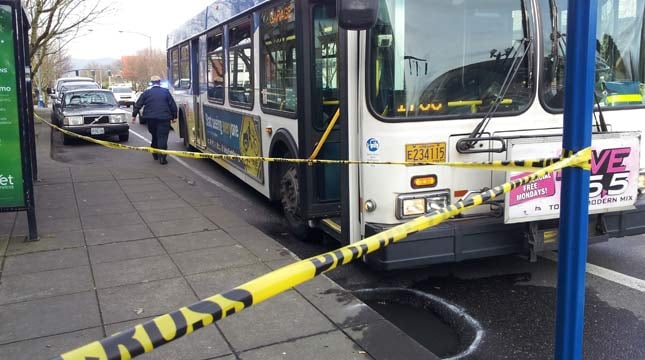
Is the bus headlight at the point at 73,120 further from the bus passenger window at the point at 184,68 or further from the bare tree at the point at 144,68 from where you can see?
the bare tree at the point at 144,68

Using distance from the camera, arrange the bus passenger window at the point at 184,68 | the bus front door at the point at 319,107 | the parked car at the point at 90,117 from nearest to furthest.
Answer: the bus front door at the point at 319,107 < the bus passenger window at the point at 184,68 < the parked car at the point at 90,117

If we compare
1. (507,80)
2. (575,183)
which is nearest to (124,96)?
(507,80)

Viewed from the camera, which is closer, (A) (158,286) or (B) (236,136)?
(A) (158,286)

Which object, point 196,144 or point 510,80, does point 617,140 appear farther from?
point 196,144

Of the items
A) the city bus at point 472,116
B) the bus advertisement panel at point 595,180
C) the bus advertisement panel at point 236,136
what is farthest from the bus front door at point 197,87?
the bus advertisement panel at point 595,180

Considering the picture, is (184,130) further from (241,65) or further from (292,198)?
(292,198)

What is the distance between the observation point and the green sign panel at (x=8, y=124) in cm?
579

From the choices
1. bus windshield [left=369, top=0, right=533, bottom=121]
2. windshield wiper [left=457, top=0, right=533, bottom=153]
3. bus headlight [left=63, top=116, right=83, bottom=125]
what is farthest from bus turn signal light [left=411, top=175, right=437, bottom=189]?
bus headlight [left=63, top=116, right=83, bottom=125]

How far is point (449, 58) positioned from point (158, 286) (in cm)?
287

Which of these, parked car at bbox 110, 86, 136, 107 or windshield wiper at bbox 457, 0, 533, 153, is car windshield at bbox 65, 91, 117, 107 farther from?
parked car at bbox 110, 86, 136, 107

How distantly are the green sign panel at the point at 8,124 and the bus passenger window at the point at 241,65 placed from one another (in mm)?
2589

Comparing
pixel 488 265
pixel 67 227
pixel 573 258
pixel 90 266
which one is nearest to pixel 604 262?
pixel 488 265

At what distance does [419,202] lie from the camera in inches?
177

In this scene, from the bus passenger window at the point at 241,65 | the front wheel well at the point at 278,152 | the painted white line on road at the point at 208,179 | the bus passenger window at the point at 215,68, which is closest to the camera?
the front wheel well at the point at 278,152
